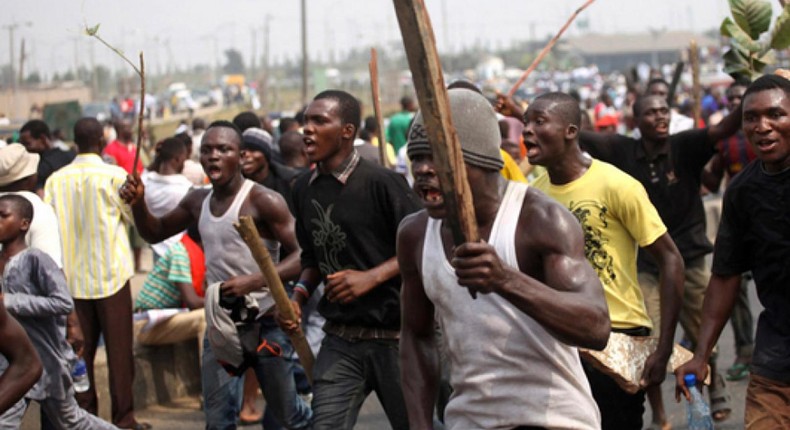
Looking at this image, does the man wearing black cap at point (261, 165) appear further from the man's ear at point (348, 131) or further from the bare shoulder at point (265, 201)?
the man's ear at point (348, 131)

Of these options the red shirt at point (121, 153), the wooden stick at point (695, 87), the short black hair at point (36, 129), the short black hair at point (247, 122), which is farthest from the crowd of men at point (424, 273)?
the red shirt at point (121, 153)

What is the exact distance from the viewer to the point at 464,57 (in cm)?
12925

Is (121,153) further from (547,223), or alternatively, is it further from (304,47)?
(304,47)

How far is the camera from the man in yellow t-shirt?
5.69 meters

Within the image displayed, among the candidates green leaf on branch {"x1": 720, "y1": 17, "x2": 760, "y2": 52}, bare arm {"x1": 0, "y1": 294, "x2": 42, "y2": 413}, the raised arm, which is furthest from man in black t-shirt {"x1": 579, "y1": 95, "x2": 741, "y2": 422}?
bare arm {"x1": 0, "y1": 294, "x2": 42, "y2": 413}

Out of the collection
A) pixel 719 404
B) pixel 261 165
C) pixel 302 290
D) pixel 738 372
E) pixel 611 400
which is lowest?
pixel 738 372

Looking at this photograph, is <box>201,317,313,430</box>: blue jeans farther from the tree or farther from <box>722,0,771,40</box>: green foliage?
the tree

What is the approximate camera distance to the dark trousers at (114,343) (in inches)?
329

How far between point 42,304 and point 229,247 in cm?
96

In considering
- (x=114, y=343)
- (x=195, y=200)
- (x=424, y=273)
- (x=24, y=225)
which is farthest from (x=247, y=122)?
(x=424, y=273)

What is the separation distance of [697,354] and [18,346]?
2.43 meters

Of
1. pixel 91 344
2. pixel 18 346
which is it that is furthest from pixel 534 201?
pixel 91 344

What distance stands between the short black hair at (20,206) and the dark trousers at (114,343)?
6.07 feet

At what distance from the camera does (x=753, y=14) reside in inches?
252
